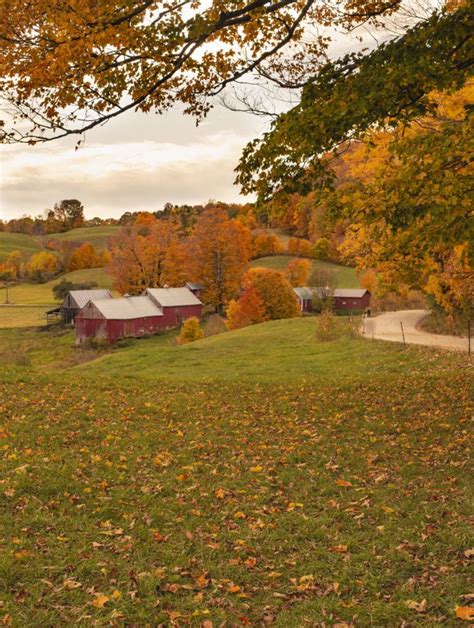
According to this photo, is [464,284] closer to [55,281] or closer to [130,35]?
[130,35]

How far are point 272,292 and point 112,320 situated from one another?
49.9ft

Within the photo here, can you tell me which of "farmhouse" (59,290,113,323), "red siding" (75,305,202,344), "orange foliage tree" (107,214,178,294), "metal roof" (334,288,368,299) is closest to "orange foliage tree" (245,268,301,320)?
"red siding" (75,305,202,344)

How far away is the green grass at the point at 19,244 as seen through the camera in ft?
395

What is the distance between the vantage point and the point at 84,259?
106250mm

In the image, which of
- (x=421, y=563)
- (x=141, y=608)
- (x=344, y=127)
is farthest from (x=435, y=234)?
(x=141, y=608)

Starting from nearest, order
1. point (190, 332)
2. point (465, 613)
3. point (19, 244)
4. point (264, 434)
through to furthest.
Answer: point (465, 613) → point (264, 434) → point (190, 332) → point (19, 244)

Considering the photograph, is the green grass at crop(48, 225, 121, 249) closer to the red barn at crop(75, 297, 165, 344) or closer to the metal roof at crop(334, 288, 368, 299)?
the metal roof at crop(334, 288, 368, 299)

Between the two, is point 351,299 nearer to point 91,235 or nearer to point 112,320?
point 112,320

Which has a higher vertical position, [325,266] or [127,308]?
[325,266]

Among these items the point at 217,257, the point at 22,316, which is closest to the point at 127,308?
the point at 217,257

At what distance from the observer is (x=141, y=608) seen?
477 centimetres

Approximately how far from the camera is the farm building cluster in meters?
50.4

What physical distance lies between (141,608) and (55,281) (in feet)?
321

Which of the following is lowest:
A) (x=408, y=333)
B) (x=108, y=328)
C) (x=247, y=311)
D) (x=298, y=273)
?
(x=108, y=328)
